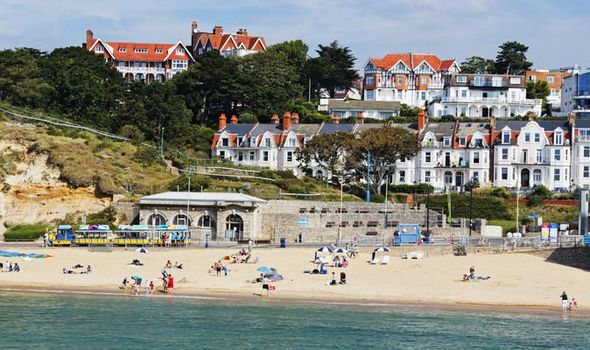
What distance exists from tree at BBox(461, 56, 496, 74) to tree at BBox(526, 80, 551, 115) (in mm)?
11427

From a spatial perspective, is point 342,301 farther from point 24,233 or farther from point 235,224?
point 24,233

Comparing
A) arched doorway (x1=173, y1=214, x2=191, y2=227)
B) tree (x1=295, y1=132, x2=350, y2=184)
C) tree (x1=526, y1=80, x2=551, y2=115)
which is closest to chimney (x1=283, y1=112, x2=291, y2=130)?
tree (x1=295, y1=132, x2=350, y2=184)

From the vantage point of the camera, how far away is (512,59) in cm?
12512

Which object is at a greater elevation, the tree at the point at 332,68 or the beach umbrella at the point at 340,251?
the tree at the point at 332,68

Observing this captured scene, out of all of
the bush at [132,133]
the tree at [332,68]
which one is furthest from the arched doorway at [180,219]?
the tree at [332,68]

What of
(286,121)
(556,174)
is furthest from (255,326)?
(286,121)

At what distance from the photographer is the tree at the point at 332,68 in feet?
384

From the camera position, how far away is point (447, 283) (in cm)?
5509

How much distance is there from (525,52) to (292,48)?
2733cm

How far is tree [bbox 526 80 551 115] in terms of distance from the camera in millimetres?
113062

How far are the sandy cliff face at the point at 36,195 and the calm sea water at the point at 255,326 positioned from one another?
74.1 ft

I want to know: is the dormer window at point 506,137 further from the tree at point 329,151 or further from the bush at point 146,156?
the bush at point 146,156

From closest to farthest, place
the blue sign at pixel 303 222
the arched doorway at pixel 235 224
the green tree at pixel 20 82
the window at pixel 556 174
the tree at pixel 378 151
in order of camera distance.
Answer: the arched doorway at pixel 235 224
the blue sign at pixel 303 222
the tree at pixel 378 151
the window at pixel 556 174
the green tree at pixel 20 82

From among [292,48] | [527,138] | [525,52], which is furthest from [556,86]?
[527,138]
